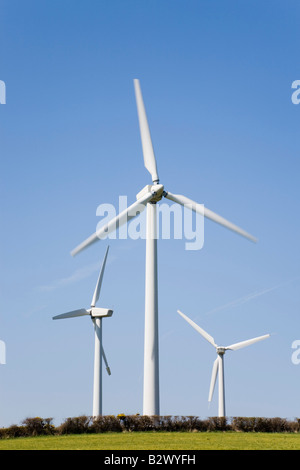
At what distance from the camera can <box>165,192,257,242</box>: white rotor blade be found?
54344 mm

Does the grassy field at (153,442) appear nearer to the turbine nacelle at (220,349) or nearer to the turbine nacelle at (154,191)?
the turbine nacelle at (154,191)

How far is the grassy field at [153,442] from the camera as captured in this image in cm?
3394

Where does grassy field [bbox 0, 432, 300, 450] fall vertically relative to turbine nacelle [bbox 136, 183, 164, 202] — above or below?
below

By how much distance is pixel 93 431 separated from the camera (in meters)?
44.0

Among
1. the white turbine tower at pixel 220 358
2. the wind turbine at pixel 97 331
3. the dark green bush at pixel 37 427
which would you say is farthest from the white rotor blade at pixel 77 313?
the dark green bush at pixel 37 427

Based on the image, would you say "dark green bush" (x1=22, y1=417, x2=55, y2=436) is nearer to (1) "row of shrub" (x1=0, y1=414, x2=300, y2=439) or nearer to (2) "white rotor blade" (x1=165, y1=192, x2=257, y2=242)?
(1) "row of shrub" (x1=0, y1=414, x2=300, y2=439)

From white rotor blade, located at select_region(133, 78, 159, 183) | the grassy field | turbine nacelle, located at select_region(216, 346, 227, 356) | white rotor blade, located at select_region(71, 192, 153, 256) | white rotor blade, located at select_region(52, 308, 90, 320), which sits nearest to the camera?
the grassy field

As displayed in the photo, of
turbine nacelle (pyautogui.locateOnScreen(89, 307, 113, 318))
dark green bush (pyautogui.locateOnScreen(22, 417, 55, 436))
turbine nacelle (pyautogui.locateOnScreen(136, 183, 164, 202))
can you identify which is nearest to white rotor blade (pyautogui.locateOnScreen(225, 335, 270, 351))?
turbine nacelle (pyautogui.locateOnScreen(89, 307, 113, 318))

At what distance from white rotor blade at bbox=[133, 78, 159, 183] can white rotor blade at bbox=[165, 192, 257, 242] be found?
261 cm

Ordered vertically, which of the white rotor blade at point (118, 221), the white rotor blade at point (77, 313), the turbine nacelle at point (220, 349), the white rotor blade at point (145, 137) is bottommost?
the turbine nacelle at point (220, 349)

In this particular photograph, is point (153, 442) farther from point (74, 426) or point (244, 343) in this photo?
point (244, 343)

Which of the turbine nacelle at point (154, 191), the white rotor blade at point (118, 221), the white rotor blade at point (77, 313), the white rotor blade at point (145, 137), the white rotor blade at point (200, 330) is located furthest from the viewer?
the white rotor blade at point (77, 313)
